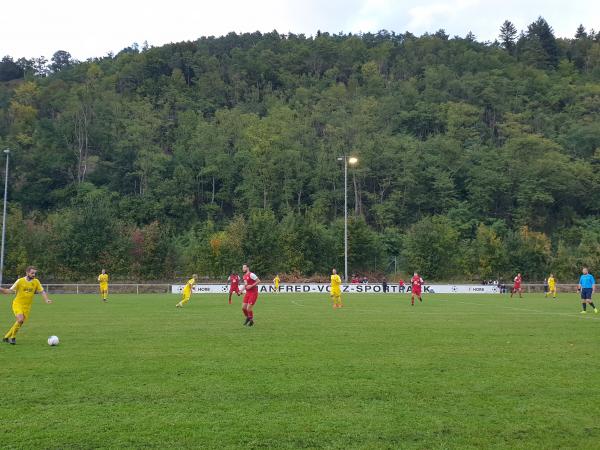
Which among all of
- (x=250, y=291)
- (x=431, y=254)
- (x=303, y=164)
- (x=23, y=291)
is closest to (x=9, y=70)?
(x=303, y=164)

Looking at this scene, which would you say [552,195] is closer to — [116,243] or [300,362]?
[116,243]

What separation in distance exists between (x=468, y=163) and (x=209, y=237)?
53117 mm

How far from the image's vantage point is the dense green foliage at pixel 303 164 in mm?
69938

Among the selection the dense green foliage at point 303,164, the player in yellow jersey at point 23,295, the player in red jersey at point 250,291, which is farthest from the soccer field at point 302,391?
the dense green foliage at point 303,164

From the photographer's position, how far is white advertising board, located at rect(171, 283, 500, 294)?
55.8 metres

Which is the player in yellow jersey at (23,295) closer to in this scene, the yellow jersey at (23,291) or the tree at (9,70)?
the yellow jersey at (23,291)

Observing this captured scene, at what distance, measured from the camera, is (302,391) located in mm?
8867

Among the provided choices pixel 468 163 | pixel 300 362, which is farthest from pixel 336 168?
pixel 300 362

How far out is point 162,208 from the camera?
103438 mm

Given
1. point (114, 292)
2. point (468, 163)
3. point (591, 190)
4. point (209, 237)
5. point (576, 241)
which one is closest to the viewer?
point (114, 292)

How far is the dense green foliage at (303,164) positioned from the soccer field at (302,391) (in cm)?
5492

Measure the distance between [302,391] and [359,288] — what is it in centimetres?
4813

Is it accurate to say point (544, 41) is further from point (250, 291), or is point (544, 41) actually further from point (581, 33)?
point (250, 291)

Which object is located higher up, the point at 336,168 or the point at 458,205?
the point at 336,168
